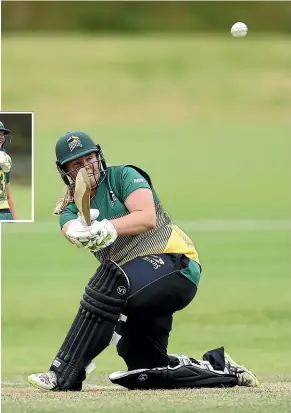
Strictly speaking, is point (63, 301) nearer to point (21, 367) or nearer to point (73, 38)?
point (21, 367)

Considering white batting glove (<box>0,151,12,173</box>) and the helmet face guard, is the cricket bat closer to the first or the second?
the helmet face guard

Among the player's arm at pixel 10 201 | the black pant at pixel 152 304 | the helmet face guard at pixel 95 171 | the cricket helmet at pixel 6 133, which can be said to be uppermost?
the cricket helmet at pixel 6 133

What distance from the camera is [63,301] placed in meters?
9.34

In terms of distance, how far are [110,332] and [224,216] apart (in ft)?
34.8

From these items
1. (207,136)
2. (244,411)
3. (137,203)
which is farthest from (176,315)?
(207,136)

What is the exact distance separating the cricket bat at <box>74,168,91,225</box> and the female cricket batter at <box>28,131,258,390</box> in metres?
0.07

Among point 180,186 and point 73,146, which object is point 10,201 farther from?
point 180,186

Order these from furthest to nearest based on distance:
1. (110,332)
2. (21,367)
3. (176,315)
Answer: (176,315) → (21,367) → (110,332)

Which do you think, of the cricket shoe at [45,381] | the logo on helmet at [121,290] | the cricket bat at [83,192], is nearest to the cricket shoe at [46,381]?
the cricket shoe at [45,381]

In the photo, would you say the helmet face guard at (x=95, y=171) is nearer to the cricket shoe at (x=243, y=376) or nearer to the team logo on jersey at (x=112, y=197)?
the team logo on jersey at (x=112, y=197)

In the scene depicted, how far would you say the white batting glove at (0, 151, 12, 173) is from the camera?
4.83 m

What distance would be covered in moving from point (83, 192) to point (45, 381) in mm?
746

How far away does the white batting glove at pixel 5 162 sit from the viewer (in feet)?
15.9

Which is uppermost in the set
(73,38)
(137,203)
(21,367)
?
(73,38)
